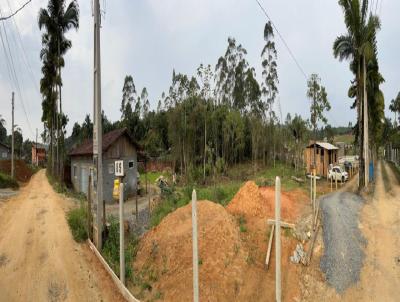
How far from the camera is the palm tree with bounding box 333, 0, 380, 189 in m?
13.9

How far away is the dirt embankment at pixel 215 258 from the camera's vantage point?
6605mm

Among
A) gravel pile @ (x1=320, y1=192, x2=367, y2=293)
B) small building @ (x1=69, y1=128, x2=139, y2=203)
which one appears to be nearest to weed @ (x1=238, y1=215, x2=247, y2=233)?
gravel pile @ (x1=320, y1=192, x2=367, y2=293)

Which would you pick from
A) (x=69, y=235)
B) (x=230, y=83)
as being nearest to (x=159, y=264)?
(x=69, y=235)

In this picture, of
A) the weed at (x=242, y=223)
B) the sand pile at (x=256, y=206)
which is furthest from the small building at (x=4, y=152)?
the weed at (x=242, y=223)

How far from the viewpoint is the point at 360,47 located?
14.1 metres

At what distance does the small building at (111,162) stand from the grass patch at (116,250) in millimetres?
9396

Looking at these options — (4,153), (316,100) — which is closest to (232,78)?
(316,100)

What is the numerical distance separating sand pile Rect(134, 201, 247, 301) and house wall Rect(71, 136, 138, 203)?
33.3 ft

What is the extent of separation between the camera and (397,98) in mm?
34688

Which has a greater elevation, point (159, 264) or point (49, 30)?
point (49, 30)

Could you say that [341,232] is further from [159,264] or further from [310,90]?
[310,90]

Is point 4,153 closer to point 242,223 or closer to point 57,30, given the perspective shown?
point 57,30

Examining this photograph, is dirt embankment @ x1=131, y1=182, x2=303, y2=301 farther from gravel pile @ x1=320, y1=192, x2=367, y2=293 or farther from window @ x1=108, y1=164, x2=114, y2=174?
window @ x1=108, y1=164, x2=114, y2=174

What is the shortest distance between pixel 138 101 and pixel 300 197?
41.6 m
